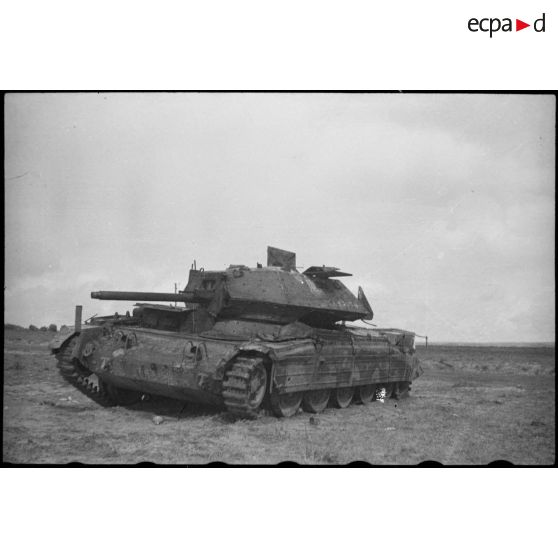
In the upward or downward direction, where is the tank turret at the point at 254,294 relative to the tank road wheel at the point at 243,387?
upward

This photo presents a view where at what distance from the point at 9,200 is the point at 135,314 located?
5.04 meters

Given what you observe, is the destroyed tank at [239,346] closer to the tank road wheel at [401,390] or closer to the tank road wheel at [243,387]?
the tank road wheel at [243,387]

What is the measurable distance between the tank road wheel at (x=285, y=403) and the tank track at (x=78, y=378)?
385 cm

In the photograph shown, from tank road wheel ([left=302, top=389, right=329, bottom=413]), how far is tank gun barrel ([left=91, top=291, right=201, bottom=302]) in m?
3.17

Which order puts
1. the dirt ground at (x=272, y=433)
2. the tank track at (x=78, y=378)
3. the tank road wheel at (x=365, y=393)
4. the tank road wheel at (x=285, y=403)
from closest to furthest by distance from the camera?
the dirt ground at (x=272, y=433) < the tank road wheel at (x=285, y=403) < the tank track at (x=78, y=378) < the tank road wheel at (x=365, y=393)

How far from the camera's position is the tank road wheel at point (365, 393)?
1409 cm

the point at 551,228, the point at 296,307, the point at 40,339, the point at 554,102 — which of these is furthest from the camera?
the point at 40,339

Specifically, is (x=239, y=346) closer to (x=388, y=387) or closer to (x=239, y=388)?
(x=239, y=388)

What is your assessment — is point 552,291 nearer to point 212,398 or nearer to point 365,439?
point 365,439

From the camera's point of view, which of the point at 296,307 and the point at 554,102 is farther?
the point at 296,307

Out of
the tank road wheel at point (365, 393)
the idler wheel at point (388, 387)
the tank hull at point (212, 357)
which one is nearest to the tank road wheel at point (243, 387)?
the tank hull at point (212, 357)

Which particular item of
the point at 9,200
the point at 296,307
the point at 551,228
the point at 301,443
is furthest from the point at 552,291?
the point at 9,200

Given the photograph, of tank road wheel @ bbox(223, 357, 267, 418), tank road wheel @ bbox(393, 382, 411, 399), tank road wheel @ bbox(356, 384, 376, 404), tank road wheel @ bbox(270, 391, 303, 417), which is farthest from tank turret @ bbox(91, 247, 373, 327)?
tank road wheel @ bbox(393, 382, 411, 399)

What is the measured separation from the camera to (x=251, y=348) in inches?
385
